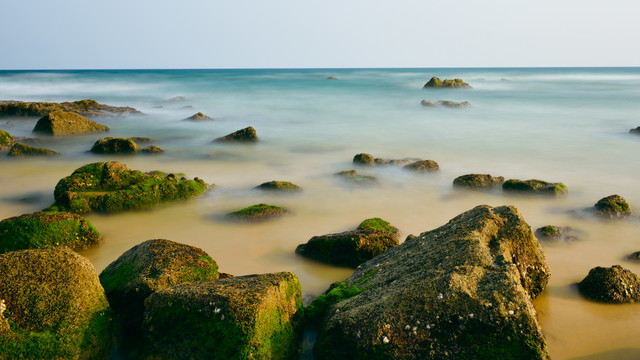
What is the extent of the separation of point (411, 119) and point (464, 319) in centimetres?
1965

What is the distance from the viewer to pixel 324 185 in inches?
407

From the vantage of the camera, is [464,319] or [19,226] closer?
[464,319]

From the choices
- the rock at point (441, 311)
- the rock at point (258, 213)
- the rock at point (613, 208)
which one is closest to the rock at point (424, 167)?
the rock at point (613, 208)

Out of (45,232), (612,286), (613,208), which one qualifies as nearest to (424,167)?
(613,208)

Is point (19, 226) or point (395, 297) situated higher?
point (395, 297)

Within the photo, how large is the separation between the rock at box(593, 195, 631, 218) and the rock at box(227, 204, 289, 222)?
5299mm

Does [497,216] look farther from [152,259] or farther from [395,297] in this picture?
[152,259]

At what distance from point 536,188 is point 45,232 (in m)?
8.22

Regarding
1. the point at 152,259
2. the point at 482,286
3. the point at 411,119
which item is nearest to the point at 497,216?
the point at 482,286

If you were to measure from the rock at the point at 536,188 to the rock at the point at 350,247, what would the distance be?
4.42 meters

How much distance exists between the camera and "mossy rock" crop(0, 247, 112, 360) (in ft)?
11.5

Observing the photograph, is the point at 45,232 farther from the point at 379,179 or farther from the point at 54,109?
the point at 54,109

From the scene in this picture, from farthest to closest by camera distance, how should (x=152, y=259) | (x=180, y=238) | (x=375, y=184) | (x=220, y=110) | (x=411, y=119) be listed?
(x=220, y=110)
(x=411, y=119)
(x=375, y=184)
(x=180, y=238)
(x=152, y=259)

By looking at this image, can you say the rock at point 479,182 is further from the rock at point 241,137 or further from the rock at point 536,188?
the rock at point 241,137
